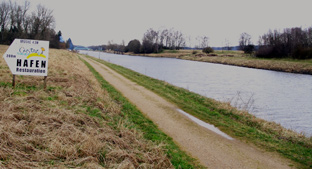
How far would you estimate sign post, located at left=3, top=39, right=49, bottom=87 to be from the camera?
31.3 ft

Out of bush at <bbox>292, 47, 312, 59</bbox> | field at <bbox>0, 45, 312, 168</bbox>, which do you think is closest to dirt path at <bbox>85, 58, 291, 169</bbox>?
field at <bbox>0, 45, 312, 168</bbox>

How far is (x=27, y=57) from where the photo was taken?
9789 millimetres

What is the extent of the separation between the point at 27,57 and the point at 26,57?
36mm

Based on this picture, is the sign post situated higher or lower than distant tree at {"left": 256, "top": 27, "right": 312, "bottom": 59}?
lower

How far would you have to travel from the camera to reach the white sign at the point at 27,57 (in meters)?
9.54

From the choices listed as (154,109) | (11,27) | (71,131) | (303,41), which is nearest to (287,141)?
(154,109)

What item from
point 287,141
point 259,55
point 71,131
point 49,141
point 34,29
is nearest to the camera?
point 49,141

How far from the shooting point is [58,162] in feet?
14.1

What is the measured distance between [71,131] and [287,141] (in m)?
6.77

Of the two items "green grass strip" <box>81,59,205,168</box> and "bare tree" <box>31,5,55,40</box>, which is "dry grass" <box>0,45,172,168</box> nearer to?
"green grass strip" <box>81,59,205,168</box>

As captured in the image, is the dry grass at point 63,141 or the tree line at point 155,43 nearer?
the dry grass at point 63,141

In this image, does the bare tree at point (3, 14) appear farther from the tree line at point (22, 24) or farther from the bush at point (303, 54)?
the bush at point (303, 54)

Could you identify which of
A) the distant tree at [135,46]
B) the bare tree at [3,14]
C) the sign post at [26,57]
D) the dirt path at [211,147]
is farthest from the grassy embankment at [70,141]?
the distant tree at [135,46]

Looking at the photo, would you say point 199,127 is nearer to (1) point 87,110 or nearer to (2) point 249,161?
(2) point 249,161
